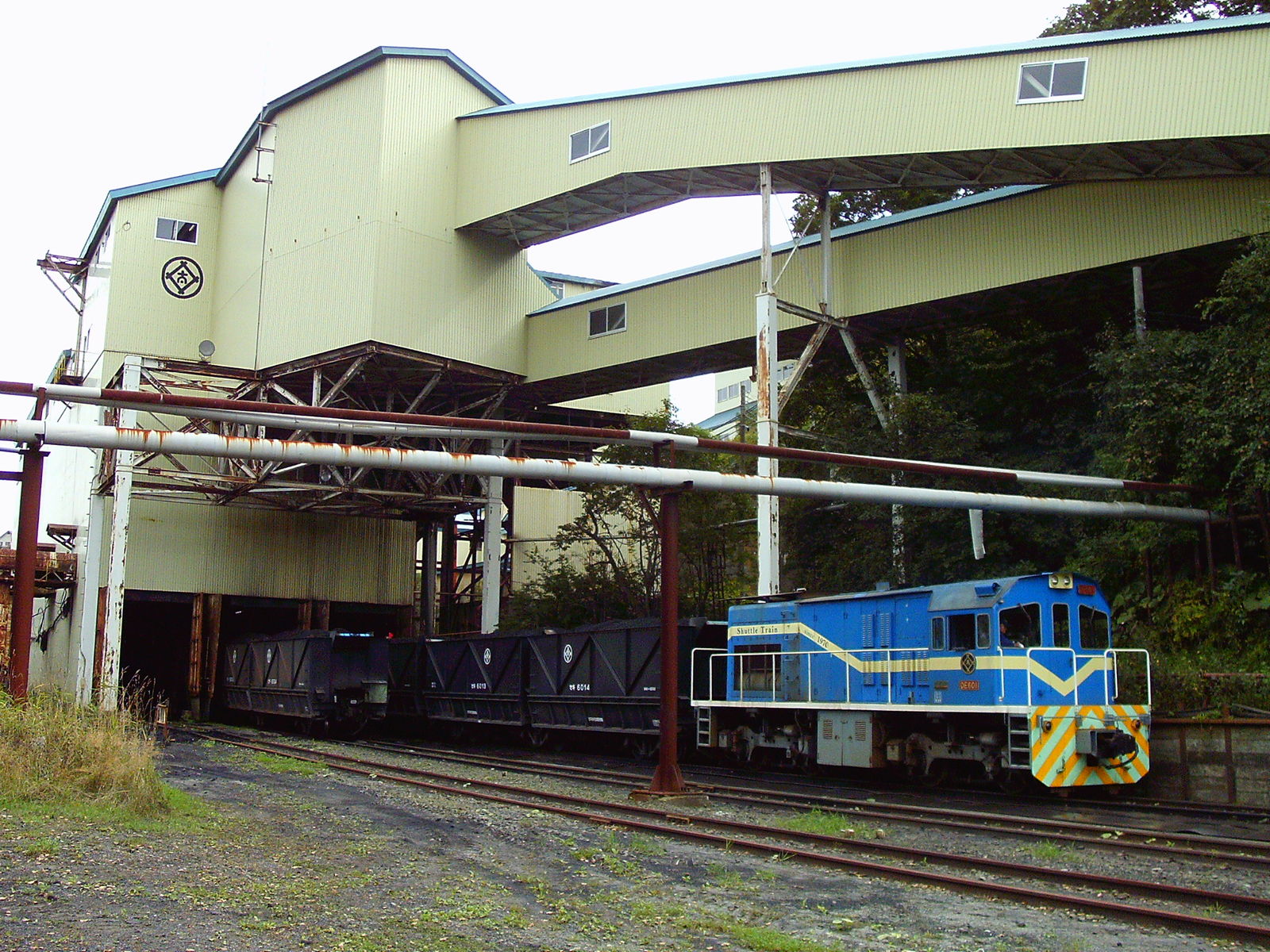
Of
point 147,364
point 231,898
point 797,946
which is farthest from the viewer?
point 147,364

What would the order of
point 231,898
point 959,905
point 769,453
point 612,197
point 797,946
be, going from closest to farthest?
point 797,946
point 231,898
point 959,905
point 769,453
point 612,197

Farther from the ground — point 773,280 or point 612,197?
point 612,197

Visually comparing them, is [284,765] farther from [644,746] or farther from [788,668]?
[788,668]

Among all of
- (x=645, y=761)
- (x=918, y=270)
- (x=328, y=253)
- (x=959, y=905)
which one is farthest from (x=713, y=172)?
(x=959, y=905)

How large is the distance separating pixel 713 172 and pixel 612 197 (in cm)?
346

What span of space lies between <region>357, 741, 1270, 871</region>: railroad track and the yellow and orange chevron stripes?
3.85 feet

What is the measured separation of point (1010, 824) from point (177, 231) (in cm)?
3611

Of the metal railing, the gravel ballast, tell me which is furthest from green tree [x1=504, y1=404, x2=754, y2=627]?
the gravel ballast

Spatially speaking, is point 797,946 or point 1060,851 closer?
point 797,946

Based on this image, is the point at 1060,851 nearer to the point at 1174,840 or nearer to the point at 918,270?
the point at 1174,840

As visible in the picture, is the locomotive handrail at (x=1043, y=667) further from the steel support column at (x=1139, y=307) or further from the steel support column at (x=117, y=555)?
the steel support column at (x=117, y=555)

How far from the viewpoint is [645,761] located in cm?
2375

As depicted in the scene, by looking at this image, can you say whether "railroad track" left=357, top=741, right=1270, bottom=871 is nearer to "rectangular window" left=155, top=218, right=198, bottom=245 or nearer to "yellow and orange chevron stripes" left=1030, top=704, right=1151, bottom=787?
"yellow and orange chevron stripes" left=1030, top=704, right=1151, bottom=787

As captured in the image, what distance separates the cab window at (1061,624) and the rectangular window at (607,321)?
19013 mm
